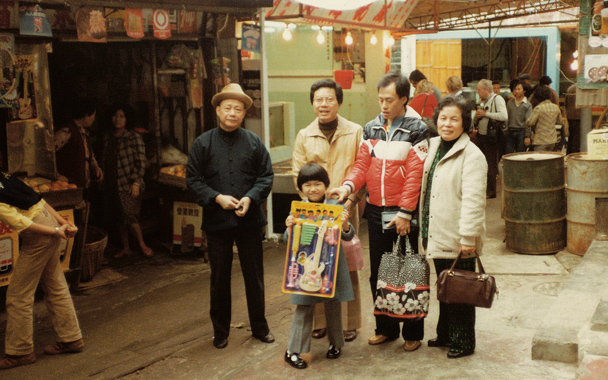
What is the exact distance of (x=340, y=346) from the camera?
488 centimetres

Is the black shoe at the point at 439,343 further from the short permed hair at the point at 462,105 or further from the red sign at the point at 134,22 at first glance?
the red sign at the point at 134,22

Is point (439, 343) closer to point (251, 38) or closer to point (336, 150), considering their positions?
point (336, 150)

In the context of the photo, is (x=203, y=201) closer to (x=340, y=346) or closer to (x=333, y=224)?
(x=333, y=224)

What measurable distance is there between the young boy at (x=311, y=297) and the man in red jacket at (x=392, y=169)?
A: 14 centimetres

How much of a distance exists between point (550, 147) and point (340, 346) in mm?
7507

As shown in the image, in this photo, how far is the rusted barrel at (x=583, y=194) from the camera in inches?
284

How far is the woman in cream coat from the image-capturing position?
4.46 meters

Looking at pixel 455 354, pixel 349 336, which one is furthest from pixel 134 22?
pixel 455 354

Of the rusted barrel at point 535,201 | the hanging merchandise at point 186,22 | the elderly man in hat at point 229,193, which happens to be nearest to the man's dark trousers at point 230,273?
the elderly man in hat at point 229,193

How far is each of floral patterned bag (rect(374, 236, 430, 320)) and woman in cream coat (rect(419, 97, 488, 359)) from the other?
0.46 feet

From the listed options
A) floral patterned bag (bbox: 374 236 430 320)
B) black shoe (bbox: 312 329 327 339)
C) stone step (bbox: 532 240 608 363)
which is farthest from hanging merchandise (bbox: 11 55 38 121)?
stone step (bbox: 532 240 608 363)

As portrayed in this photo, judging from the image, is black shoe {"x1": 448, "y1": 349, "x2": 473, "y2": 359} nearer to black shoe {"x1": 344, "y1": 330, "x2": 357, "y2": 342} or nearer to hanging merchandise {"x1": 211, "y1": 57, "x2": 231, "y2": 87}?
black shoe {"x1": 344, "y1": 330, "x2": 357, "y2": 342}

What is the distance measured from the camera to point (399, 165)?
478 centimetres

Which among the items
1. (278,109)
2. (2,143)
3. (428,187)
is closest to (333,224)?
(428,187)
